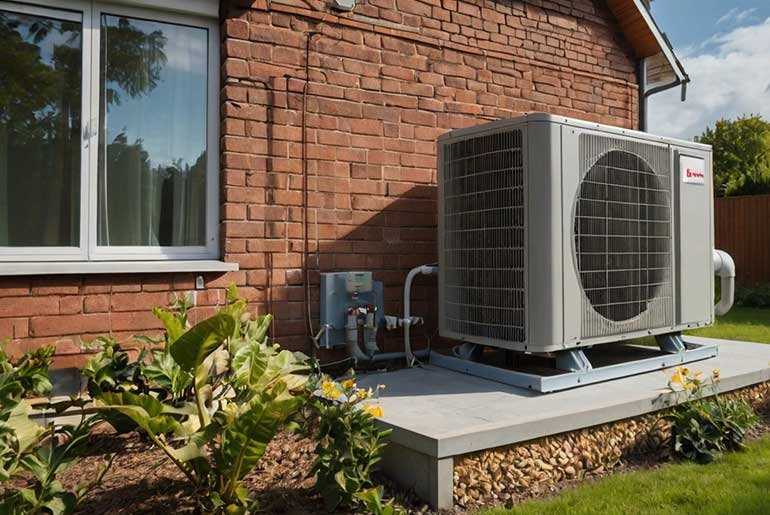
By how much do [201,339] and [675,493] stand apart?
6.97 feet

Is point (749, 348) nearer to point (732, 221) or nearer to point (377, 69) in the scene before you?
point (377, 69)

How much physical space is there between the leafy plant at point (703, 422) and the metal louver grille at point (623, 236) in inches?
20.9

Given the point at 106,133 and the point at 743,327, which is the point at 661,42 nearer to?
the point at 743,327

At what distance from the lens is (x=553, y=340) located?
3.53m

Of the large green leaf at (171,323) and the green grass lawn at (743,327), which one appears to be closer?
the large green leaf at (171,323)

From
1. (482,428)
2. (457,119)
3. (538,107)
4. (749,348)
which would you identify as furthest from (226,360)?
(749,348)

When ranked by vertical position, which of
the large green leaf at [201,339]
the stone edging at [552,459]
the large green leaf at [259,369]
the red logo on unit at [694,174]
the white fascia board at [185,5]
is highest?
the white fascia board at [185,5]

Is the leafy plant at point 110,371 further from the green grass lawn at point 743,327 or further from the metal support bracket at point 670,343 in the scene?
the green grass lawn at point 743,327

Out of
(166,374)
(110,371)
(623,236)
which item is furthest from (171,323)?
(623,236)

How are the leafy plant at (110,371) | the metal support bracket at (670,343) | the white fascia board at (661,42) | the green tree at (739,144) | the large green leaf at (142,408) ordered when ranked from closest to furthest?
the large green leaf at (142,408), the leafy plant at (110,371), the metal support bracket at (670,343), the white fascia board at (661,42), the green tree at (739,144)

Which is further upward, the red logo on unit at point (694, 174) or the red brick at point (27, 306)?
the red logo on unit at point (694, 174)

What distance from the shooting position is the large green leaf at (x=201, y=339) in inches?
87.7

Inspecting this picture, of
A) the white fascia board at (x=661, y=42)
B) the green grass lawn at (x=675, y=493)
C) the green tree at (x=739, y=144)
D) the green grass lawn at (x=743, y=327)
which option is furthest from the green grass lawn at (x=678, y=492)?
the green tree at (x=739, y=144)

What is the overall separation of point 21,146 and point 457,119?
2910 mm
